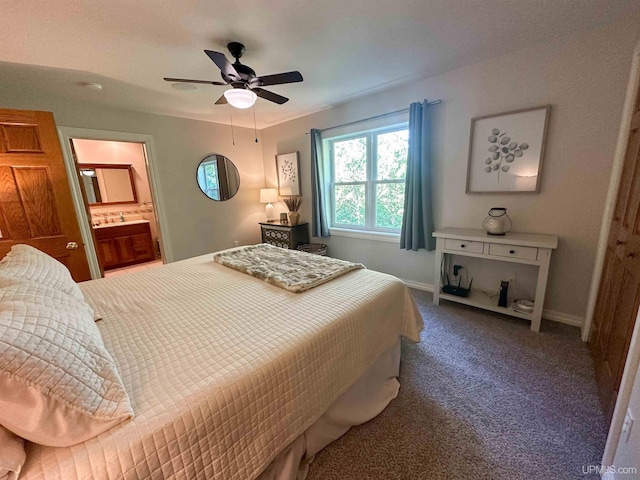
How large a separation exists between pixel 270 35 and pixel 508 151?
7.40ft

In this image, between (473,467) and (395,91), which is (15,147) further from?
(473,467)

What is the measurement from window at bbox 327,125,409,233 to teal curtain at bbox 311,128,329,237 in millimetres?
161

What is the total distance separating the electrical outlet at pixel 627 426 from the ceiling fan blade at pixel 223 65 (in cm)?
266

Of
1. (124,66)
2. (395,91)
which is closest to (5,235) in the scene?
(124,66)

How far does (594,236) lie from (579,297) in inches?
21.3

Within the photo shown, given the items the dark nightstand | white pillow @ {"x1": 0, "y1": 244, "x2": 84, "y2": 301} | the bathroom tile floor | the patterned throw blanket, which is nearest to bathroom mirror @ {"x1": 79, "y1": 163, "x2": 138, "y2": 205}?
the bathroom tile floor

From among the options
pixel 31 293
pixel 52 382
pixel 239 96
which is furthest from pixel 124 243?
pixel 52 382

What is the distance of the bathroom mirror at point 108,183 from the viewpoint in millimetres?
4398

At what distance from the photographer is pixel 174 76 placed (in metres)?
2.44

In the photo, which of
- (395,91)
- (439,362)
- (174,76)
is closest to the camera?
(439,362)

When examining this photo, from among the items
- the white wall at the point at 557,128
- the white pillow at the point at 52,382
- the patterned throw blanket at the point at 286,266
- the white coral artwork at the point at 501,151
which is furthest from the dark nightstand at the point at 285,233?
the white pillow at the point at 52,382

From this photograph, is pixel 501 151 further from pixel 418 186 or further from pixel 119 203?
pixel 119 203

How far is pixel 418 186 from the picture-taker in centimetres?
280

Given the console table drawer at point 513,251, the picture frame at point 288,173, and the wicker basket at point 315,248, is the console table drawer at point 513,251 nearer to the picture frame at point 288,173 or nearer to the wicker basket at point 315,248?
the wicker basket at point 315,248
